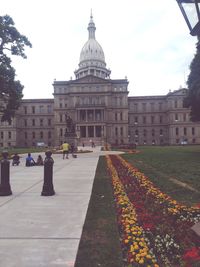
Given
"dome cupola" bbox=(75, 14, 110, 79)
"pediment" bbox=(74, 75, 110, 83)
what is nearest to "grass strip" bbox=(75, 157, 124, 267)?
"pediment" bbox=(74, 75, 110, 83)

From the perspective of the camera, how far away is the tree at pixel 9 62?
105 ft

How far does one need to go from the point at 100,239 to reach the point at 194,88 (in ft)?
96.9

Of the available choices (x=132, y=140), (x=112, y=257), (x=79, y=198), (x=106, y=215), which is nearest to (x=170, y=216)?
(x=106, y=215)

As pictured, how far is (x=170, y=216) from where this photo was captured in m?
6.21

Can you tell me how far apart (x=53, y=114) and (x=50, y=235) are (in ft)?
378

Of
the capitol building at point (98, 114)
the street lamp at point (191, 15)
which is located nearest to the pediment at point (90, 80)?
the capitol building at point (98, 114)

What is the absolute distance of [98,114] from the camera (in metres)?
107

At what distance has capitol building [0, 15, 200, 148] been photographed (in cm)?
10606

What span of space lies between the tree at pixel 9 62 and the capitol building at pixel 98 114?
6399 centimetres

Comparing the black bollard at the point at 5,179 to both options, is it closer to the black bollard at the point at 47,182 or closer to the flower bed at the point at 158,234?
the black bollard at the point at 47,182

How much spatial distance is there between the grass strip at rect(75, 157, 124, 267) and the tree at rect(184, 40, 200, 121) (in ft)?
A: 84.1

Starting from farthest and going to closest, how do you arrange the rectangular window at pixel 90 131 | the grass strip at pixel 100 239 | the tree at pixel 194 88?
the rectangular window at pixel 90 131, the tree at pixel 194 88, the grass strip at pixel 100 239

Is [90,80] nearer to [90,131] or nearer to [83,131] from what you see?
[90,131]

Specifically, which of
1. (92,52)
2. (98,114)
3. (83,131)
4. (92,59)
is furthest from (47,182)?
(92,52)
